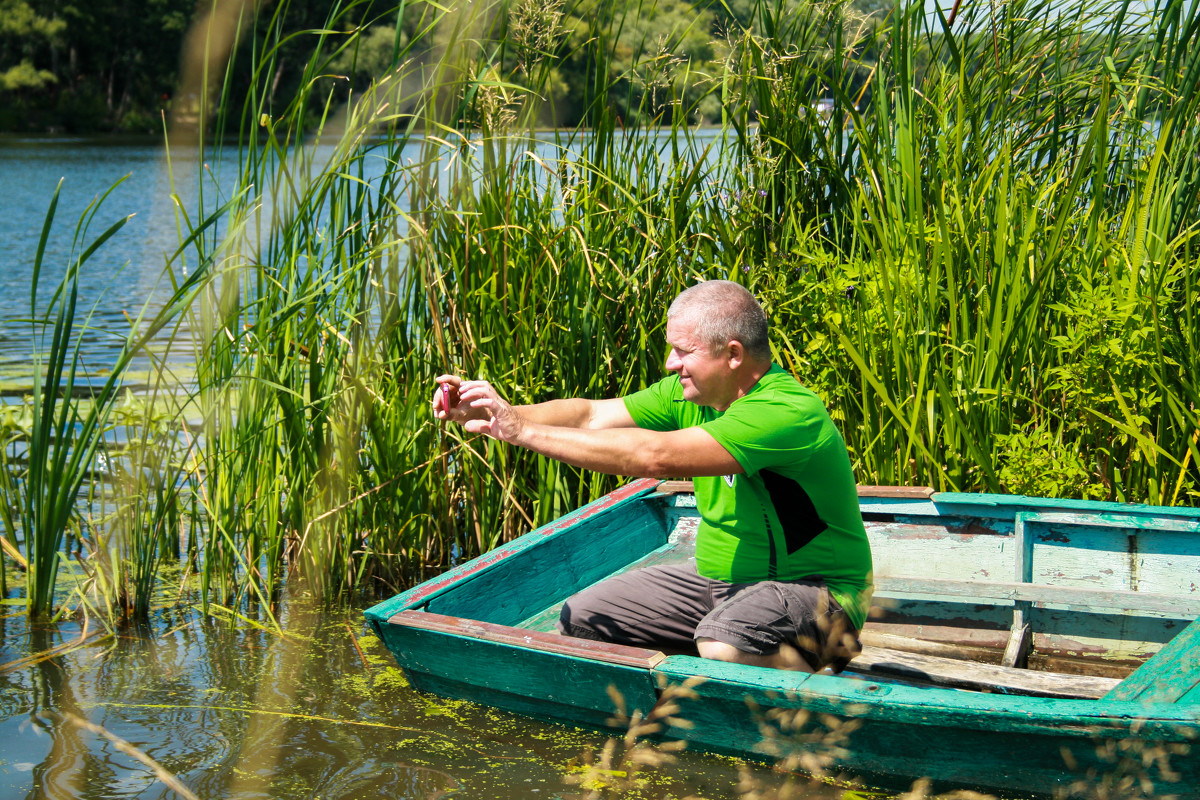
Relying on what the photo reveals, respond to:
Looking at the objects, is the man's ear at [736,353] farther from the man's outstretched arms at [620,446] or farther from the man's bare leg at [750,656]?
the man's bare leg at [750,656]

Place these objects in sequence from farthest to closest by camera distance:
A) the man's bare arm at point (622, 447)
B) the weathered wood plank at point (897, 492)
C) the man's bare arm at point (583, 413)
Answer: the weathered wood plank at point (897, 492) < the man's bare arm at point (583, 413) < the man's bare arm at point (622, 447)

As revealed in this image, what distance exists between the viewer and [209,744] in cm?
280

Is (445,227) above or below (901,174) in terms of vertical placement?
below

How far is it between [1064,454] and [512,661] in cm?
199

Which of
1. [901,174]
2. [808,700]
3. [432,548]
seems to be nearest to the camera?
[808,700]

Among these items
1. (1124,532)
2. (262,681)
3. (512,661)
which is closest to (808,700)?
(512,661)

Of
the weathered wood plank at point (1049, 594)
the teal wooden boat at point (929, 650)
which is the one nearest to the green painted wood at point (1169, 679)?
the teal wooden boat at point (929, 650)

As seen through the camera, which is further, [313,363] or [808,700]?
[313,363]

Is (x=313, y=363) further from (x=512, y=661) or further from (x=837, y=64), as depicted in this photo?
(x=837, y=64)

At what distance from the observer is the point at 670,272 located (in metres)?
3.94

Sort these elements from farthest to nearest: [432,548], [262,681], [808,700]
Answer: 1. [432,548]
2. [262,681]
3. [808,700]

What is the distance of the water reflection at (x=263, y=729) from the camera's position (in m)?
2.57

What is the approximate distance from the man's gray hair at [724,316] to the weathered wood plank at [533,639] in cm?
76

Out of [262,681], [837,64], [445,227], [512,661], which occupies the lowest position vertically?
[262,681]
